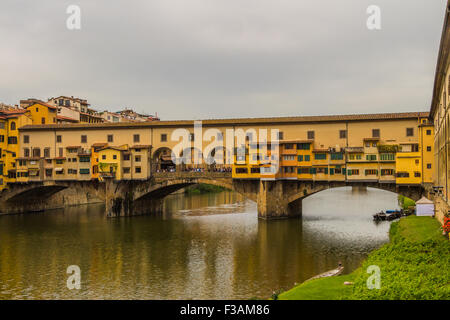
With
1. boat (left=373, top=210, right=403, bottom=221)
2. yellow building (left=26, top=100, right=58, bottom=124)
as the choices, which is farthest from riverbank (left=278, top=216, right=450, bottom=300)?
yellow building (left=26, top=100, right=58, bottom=124)

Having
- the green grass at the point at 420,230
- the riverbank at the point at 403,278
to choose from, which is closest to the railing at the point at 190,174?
the green grass at the point at 420,230

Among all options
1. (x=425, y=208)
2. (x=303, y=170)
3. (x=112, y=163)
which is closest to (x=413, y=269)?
(x=425, y=208)

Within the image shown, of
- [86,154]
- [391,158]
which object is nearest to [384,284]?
[391,158]

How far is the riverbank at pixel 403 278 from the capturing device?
47.4 ft

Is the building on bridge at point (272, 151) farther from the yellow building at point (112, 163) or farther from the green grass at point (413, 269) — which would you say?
the green grass at point (413, 269)

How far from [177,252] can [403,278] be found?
19130 millimetres

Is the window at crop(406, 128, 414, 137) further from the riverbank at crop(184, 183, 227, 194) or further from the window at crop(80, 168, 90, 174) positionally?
the riverbank at crop(184, 183, 227, 194)

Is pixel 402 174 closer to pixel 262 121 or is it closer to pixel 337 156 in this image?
pixel 337 156

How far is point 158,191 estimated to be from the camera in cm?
5359

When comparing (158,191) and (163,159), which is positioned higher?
(163,159)

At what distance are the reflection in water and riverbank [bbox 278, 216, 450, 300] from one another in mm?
4030
